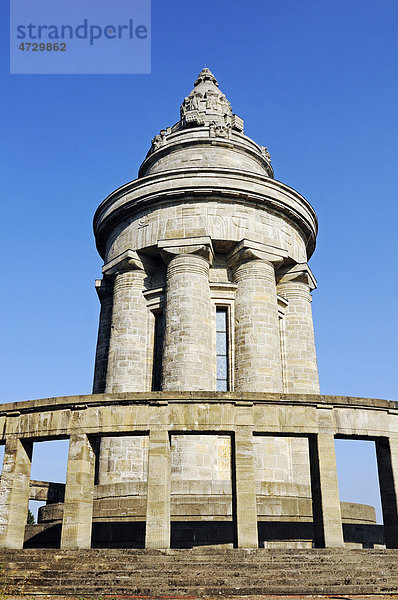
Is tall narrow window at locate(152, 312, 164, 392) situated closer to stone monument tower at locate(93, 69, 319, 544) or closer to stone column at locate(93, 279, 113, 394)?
stone monument tower at locate(93, 69, 319, 544)

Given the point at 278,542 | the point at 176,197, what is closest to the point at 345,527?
the point at 278,542

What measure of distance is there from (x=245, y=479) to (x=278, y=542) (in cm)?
393

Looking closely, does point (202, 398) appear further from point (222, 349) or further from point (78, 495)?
point (222, 349)

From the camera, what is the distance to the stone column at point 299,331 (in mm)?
22875

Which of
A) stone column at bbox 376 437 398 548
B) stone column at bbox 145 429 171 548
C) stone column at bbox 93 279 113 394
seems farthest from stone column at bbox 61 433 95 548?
stone column at bbox 93 279 113 394

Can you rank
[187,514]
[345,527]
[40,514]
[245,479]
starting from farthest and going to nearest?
[40,514] → [345,527] → [187,514] → [245,479]

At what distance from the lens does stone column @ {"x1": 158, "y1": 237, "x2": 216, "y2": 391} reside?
20.1 metres

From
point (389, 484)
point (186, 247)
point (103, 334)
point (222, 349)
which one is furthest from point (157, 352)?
point (389, 484)

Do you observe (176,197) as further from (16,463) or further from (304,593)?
(304,593)

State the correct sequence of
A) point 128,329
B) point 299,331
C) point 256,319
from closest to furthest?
1. point 256,319
2. point 128,329
3. point 299,331

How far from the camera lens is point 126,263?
23094 millimetres

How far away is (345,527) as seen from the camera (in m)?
17.7

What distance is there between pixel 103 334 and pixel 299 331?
8.24 metres

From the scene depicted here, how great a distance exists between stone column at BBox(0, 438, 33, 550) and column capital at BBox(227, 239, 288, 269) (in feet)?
36.6
